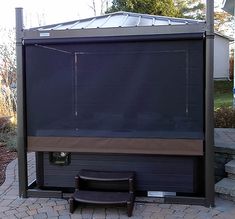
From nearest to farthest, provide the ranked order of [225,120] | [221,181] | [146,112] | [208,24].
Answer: [208,24], [146,112], [221,181], [225,120]

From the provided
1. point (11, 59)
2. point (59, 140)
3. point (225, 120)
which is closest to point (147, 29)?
point (59, 140)

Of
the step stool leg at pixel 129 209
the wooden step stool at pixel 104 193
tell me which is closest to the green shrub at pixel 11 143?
the wooden step stool at pixel 104 193

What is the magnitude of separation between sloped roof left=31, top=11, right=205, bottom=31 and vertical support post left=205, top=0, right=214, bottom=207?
0.56 feet

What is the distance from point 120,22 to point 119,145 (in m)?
1.39

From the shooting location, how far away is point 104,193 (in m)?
4.00

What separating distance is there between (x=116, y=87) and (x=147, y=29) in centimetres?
69

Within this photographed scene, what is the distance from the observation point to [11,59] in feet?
35.6

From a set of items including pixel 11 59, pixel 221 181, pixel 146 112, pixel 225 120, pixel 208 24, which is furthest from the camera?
pixel 11 59

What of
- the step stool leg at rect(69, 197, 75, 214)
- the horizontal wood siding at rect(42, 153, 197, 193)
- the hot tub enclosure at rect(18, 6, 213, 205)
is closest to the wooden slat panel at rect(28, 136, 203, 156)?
the hot tub enclosure at rect(18, 6, 213, 205)

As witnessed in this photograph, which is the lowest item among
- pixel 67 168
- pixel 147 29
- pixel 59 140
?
pixel 67 168

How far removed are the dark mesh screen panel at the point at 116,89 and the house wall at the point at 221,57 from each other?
19.3 meters

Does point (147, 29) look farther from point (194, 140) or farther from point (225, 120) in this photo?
point (225, 120)

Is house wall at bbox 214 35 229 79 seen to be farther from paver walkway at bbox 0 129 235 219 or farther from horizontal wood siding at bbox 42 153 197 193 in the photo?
paver walkway at bbox 0 129 235 219

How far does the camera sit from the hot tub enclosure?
3.86m
